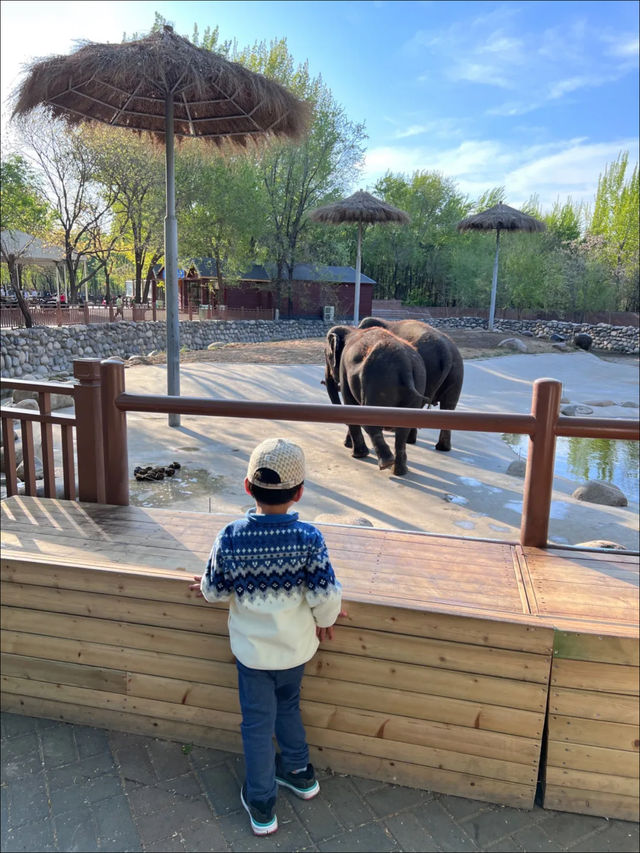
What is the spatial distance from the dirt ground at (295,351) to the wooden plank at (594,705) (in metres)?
13.6

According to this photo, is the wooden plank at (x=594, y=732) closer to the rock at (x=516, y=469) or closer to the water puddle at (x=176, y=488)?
the water puddle at (x=176, y=488)

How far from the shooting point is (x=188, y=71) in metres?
6.38

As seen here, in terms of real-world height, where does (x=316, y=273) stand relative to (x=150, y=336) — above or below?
above

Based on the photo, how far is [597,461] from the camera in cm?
843

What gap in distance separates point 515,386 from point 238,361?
21.8ft

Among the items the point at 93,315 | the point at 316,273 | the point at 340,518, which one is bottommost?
the point at 340,518

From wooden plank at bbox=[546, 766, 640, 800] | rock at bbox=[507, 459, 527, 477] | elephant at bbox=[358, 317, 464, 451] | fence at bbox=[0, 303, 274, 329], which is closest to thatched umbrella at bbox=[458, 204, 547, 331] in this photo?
fence at bbox=[0, 303, 274, 329]

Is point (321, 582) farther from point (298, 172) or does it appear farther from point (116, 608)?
point (298, 172)

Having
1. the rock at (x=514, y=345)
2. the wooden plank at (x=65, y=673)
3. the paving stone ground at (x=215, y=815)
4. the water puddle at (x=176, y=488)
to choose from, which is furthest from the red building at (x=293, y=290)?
the paving stone ground at (x=215, y=815)

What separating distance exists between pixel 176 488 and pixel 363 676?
12.2ft

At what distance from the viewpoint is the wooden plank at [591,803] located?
2080 mm

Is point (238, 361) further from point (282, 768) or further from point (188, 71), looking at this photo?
point (282, 768)

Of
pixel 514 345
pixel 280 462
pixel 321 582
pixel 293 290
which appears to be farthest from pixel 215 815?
pixel 293 290

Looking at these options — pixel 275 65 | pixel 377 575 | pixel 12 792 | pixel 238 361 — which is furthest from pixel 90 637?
pixel 275 65
